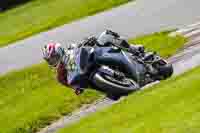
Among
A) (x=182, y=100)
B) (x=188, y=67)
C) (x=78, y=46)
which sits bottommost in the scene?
(x=188, y=67)

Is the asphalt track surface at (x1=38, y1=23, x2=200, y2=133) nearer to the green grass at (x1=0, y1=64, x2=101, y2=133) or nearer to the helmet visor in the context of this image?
the green grass at (x1=0, y1=64, x2=101, y2=133)

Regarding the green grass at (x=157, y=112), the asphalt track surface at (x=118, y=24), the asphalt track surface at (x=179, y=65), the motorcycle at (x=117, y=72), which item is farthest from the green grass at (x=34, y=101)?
the motorcycle at (x=117, y=72)

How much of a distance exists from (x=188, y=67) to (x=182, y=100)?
5.08 metres

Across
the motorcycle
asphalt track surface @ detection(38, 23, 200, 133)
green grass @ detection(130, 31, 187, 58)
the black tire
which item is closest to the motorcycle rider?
the motorcycle

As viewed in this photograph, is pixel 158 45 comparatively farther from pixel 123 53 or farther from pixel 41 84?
pixel 123 53

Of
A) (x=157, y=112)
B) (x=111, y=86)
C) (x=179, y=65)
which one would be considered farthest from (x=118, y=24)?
(x=157, y=112)

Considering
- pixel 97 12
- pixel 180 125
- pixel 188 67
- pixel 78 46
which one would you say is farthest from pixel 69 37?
pixel 180 125

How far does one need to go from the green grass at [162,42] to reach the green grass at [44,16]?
8.92 m

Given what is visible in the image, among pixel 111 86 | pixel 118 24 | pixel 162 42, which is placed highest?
pixel 111 86

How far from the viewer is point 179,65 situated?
1633cm

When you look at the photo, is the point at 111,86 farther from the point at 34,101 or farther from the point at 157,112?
the point at 34,101

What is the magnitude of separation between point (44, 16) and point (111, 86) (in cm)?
2204

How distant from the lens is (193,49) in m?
18.3

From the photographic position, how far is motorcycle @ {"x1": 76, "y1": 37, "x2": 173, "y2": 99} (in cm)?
1113
